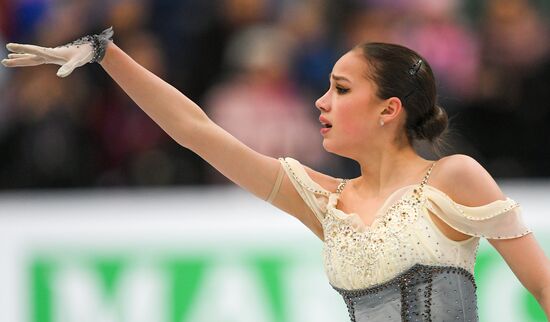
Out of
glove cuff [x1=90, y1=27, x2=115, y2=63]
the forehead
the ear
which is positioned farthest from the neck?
glove cuff [x1=90, y1=27, x2=115, y2=63]

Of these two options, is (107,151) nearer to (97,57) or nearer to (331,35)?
(331,35)

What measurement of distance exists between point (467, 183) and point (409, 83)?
1.15 feet

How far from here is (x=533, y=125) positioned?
241 inches

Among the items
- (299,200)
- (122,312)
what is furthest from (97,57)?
(122,312)

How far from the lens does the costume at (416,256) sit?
3066 mm

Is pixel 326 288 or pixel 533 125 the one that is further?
pixel 533 125

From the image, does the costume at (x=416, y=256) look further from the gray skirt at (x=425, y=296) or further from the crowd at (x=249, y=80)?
the crowd at (x=249, y=80)

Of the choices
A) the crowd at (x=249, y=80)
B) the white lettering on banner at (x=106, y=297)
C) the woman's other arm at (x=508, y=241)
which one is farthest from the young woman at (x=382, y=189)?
the crowd at (x=249, y=80)

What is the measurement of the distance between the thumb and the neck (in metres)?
0.92

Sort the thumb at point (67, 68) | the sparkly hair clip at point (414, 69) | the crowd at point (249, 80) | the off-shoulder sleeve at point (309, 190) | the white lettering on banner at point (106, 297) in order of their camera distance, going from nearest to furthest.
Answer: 1. the thumb at point (67, 68)
2. the sparkly hair clip at point (414, 69)
3. the off-shoulder sleeve at point (309, 190)
4. the white lettering on banner at point (106, 297)
5. the crowd at point (249, 80)

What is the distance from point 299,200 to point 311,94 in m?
3.00

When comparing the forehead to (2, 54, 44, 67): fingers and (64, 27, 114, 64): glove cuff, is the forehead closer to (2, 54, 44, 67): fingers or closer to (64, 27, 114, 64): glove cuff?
(64, 27, 114, 64): glove cuff

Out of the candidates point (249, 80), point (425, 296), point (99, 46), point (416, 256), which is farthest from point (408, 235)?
point (249, 80)

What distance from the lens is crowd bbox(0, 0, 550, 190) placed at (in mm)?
6043
